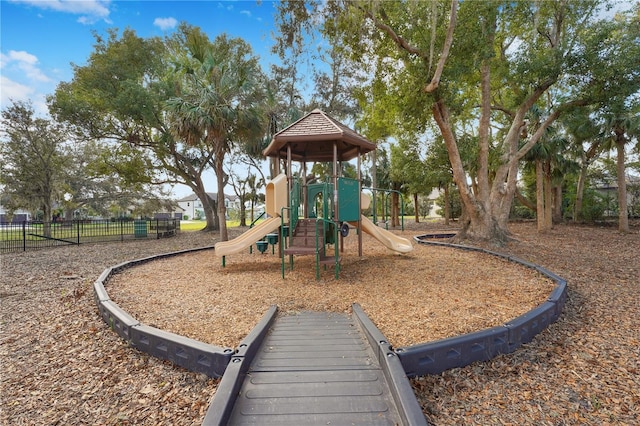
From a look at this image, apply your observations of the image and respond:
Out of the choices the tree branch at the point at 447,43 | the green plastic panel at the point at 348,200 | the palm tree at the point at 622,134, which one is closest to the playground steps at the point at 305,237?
the green plastic panel at the point at 348,200

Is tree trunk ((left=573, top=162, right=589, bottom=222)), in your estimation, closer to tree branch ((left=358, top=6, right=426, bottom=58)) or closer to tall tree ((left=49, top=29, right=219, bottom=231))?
tree branch ((left=358, top=6, right=426, bottom=58))

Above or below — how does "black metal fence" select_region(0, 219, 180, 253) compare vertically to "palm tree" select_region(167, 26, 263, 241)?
below

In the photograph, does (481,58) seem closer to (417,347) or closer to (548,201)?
(417,347)

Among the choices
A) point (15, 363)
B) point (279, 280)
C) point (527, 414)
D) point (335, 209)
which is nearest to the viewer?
point (527, 414)

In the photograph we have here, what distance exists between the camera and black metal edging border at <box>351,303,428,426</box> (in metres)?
2.18

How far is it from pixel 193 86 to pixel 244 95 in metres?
2.18

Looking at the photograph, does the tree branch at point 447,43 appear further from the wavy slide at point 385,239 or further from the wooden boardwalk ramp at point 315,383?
the wooden boardwalk ramp at point 315,383

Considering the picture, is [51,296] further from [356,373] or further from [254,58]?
[254,58]

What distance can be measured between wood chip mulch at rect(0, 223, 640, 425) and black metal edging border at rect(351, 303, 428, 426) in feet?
0.77

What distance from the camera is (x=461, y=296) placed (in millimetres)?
4883

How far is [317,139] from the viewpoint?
7.21 metres

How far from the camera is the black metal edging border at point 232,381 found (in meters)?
2.20

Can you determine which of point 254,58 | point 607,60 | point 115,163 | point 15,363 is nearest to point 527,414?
point 15,363

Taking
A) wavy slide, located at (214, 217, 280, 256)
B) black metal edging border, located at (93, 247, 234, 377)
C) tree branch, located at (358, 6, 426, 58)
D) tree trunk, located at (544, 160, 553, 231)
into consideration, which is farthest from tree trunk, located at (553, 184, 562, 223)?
black metal edging border, located at (93, 247, 234, 377)
